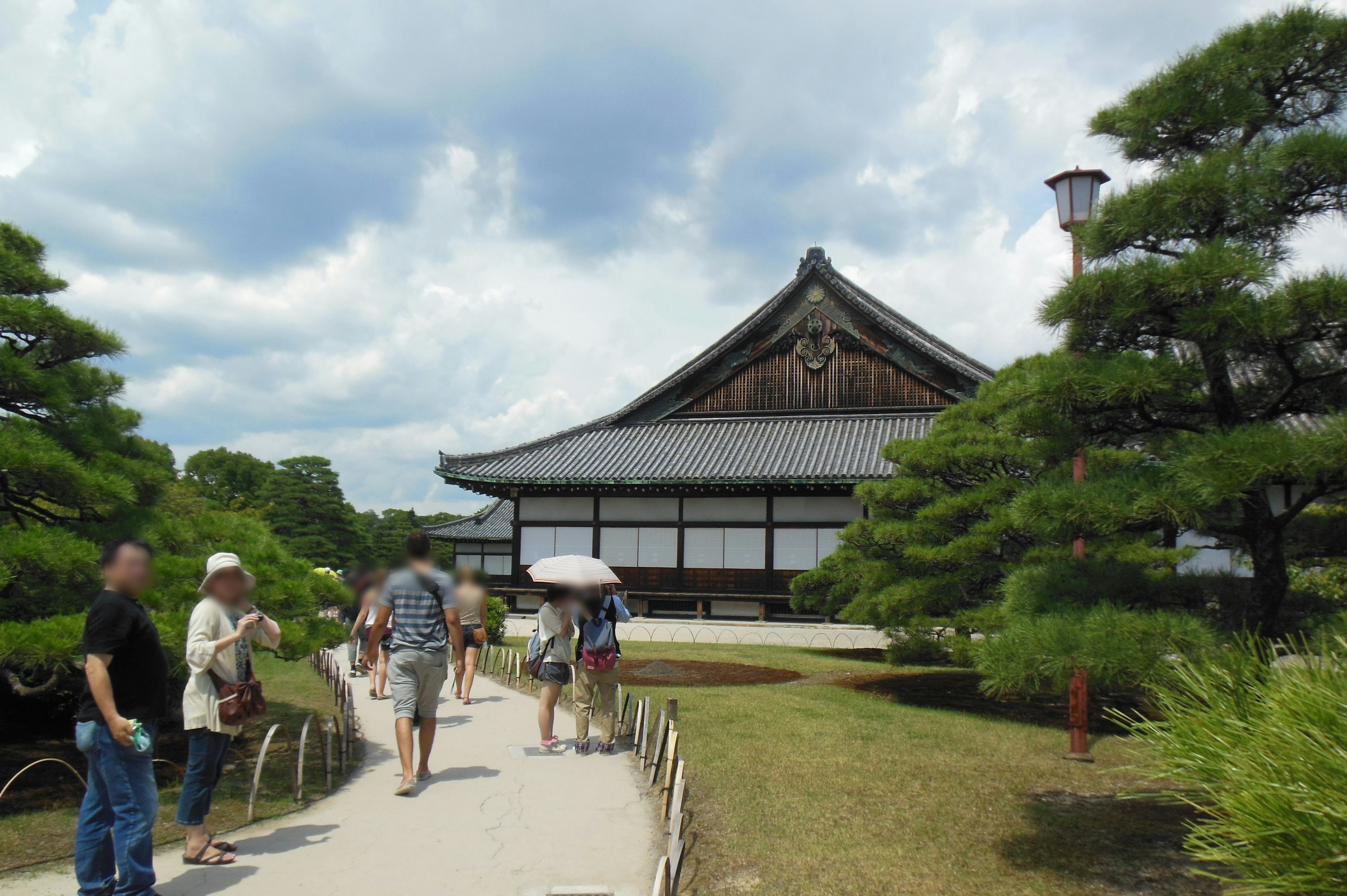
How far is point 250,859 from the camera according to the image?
488cm

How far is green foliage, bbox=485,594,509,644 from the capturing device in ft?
57.3

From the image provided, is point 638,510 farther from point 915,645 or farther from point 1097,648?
point 1097,648

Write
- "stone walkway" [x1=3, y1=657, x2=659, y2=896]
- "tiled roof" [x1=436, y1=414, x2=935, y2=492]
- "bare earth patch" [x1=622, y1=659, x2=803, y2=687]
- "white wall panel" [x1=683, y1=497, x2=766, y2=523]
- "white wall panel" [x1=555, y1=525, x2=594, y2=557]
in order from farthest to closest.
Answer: "white wall panel" [x1=555, y1=525, x2=594, y2=557], "white wall panel" [x1=683, y1=497, x2=766, y2=523], "tiled roof" [x1=436, y1=414, x2=935, y2=492], "bare earth patch" [x1=622, y1=659, x2=803, y2=687], "stone walkway" [x1=3, y1=657, x2=659, y2=896]

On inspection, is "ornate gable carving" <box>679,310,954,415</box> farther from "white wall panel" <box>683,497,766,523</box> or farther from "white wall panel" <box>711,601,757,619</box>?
"white wall panel" <box>711,601,757,619</box>

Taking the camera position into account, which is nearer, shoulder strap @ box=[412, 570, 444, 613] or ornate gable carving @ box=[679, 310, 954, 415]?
shoulder strap @ box=[412, 570, 444, 613]

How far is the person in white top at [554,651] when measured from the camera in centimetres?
745

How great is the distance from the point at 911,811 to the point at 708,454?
15589 mm

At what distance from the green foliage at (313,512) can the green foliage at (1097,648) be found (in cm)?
3687

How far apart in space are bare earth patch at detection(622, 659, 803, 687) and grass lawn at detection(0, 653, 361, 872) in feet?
15.6

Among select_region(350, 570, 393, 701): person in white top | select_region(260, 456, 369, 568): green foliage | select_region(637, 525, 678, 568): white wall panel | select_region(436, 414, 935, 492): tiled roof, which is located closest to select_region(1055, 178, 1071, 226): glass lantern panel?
select_region(350, 570, 393, 701): person in white top

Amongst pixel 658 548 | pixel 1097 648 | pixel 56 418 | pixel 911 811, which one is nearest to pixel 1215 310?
pixel 1097 648

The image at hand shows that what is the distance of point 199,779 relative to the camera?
4.71m

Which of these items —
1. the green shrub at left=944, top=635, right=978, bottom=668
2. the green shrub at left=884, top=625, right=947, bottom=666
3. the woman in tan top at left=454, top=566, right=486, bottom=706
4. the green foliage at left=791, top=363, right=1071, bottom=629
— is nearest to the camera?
the woman in tan top at left=454, top=566, right=486, bottom=706

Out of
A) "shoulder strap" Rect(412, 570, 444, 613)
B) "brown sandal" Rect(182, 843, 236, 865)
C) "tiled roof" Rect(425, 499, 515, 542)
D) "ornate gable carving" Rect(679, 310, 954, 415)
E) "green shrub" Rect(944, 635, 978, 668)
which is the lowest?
"brown sandal" Rect(182, 843, 236, 865)
